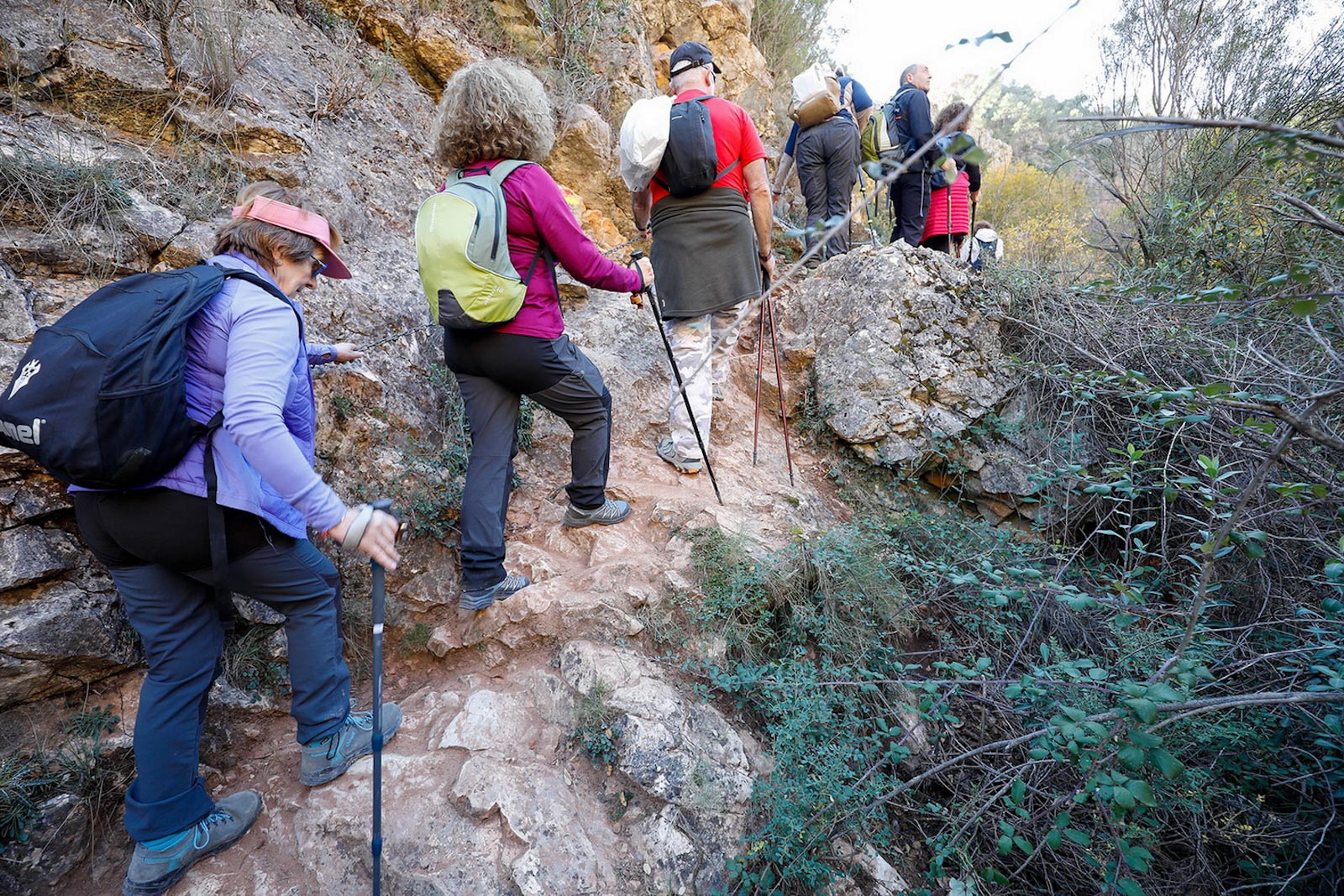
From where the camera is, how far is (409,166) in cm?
477

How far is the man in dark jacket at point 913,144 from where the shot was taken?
5.55 meters

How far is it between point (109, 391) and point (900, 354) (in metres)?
4.41

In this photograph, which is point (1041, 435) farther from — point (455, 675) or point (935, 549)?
point (455, 675)

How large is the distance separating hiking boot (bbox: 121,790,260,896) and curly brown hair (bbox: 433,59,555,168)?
8.58 feet

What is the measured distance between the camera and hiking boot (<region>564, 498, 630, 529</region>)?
3320 mm

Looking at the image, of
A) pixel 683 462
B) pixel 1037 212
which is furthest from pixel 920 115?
pixel 1037 212

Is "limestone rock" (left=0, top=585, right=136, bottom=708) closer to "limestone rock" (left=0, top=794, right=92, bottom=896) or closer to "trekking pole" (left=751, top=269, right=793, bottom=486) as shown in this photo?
"limestone rock" (left=0, top=794, right=92, bottom=896)

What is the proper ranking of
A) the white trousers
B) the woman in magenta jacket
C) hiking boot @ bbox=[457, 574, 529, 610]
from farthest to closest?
the woman in magenta jacket, the white trousers, hiking boot @ bbox=[457, 574, 529, 610]

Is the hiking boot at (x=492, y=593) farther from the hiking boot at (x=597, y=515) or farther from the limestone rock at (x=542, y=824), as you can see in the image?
the limestone rock at (x=542, y=824)

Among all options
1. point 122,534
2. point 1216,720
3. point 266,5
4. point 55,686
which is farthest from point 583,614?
point 266,5

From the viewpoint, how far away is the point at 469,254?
7.76 ft

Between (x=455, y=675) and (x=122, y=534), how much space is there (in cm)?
145

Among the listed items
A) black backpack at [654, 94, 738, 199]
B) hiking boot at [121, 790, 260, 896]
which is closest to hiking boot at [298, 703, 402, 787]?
hiking boot at [121, 790, 260, 896]

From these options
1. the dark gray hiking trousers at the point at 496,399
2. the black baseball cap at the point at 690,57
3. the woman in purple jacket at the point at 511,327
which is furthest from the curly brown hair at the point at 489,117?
the black baseball cap at the point at 690,57
